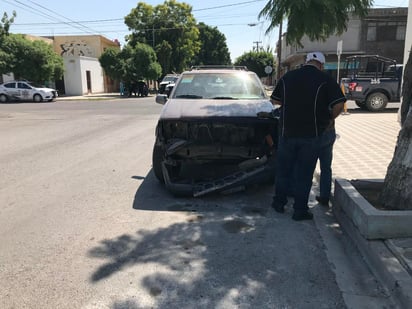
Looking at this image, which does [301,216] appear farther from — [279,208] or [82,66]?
[82,66]

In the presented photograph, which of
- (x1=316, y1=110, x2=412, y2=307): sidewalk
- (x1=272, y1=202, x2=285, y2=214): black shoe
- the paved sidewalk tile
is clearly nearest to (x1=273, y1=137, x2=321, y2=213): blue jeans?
(x1=272, y1=202, x2=285, y2=214): black shoe

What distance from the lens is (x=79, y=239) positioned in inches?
165

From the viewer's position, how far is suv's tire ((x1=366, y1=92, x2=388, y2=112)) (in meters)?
16.3

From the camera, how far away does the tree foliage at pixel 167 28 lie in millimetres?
48594

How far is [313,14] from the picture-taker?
472 cm

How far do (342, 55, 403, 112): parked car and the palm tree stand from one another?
1206cm

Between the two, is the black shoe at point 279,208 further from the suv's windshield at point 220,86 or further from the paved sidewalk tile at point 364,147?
the suv's windshield at point 220,86

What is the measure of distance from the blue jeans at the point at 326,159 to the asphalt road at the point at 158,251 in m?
0.27

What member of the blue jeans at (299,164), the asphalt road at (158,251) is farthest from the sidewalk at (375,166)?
the blue jeans at (299,164)

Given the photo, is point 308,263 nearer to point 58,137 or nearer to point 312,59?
point 312,59

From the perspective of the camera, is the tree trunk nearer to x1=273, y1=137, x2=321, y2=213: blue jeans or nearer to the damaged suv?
x1=273, y1=137, x2=321, y2=213: blue jeans

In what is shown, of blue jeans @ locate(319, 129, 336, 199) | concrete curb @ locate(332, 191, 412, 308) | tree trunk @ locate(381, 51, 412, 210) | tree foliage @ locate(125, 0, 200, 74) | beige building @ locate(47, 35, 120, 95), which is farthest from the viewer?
tree foliage @ locate(125, 0, 200, 74)

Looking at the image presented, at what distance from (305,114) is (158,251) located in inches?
83.8

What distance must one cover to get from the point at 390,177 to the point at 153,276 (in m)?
2.60
